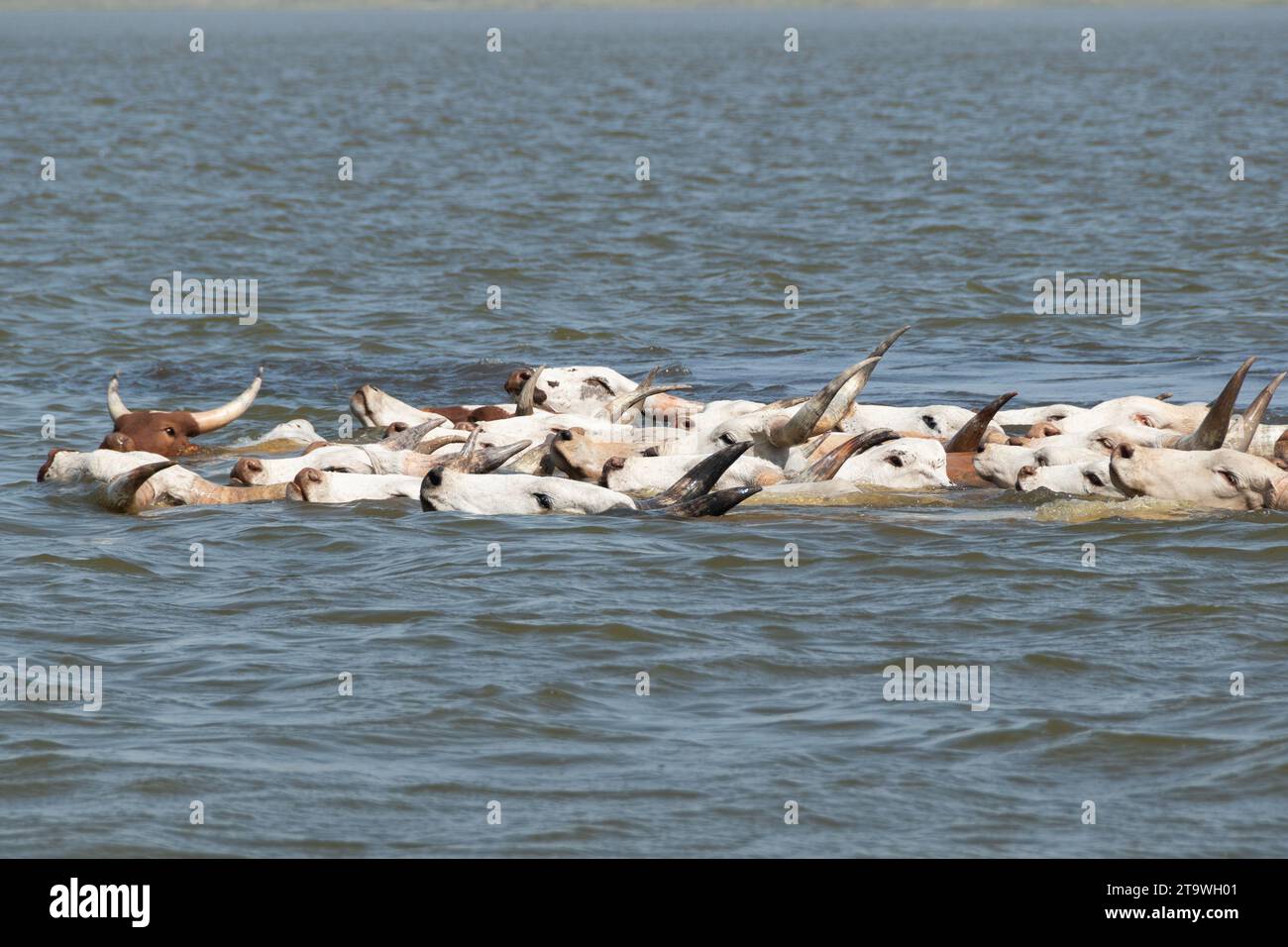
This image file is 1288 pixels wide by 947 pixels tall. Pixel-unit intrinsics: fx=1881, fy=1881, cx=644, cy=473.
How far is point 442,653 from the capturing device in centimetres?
867

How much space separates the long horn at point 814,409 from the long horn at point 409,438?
231 cm

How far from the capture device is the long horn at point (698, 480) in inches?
417

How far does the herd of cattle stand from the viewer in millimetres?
10719

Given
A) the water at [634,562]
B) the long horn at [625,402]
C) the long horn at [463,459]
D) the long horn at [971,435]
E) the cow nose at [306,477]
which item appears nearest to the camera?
the water at [634,562]

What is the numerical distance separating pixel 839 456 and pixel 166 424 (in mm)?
4750

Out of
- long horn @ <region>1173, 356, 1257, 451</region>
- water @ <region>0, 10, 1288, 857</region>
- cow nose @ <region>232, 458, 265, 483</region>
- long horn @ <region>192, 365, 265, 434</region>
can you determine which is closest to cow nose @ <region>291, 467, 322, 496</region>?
water @ <region>0, 10, 1288, 857</region>

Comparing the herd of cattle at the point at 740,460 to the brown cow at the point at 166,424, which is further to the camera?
the brown cow at the point at 166,424

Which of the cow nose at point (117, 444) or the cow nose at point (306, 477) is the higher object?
the cow nose at point (117, 444)

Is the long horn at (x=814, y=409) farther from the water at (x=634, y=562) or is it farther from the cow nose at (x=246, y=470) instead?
the cow nose at (x=246, y=470)

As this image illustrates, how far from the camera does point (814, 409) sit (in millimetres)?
11133

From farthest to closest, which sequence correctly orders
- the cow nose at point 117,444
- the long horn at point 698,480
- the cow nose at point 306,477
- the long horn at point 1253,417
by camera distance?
the cow nose at point 117,444, the cow nose at point 306,477, the long horn at point 1253,417, the long horn at point 698,480

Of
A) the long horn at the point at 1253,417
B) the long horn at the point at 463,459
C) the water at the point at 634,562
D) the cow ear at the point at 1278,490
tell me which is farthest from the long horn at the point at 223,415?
the cow ear at the point at 1278,490

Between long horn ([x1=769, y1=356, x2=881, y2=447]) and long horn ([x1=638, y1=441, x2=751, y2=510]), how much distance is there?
38cm
